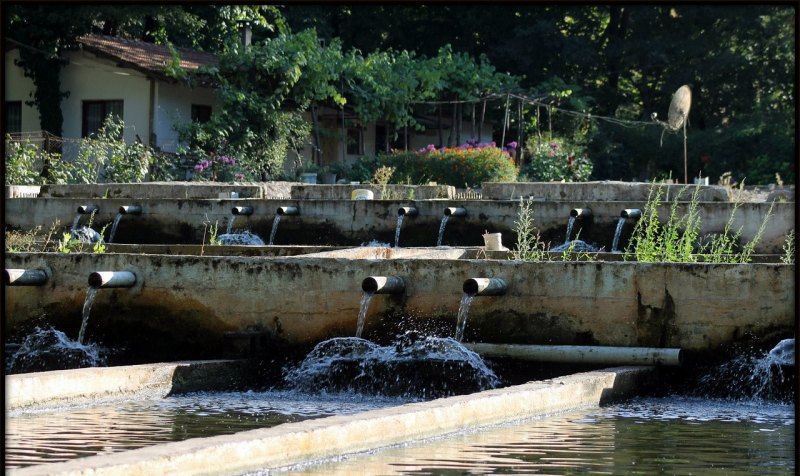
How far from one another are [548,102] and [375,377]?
27267 mm

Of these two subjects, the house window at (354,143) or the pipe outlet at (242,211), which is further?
the house window at (354,143)

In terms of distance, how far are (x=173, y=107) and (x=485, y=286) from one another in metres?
22.6

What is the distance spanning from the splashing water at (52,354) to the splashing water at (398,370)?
1774 millimetres

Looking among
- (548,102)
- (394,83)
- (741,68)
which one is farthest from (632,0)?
(741,68)

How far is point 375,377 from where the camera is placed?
30.6 feet

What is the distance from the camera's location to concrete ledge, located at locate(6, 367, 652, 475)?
482 cm

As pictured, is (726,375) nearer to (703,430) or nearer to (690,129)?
(703,430)

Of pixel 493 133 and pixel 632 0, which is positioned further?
pixel 493 133

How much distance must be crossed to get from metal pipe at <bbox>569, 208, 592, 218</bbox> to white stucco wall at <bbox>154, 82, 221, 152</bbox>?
1636cm

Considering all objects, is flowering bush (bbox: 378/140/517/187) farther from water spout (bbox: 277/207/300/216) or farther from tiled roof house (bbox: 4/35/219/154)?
water spout (bbox: 277/207/300/216)

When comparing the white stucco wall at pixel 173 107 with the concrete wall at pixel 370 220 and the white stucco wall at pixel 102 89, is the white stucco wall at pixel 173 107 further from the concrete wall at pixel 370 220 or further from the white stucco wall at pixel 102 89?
the concrete wall at pixel 370 220

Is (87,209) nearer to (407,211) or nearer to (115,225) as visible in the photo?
(115,225)

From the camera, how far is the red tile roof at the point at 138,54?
97.2 ft

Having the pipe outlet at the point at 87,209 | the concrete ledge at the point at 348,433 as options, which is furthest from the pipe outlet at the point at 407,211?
the concrete ledge at the point at 348,433
